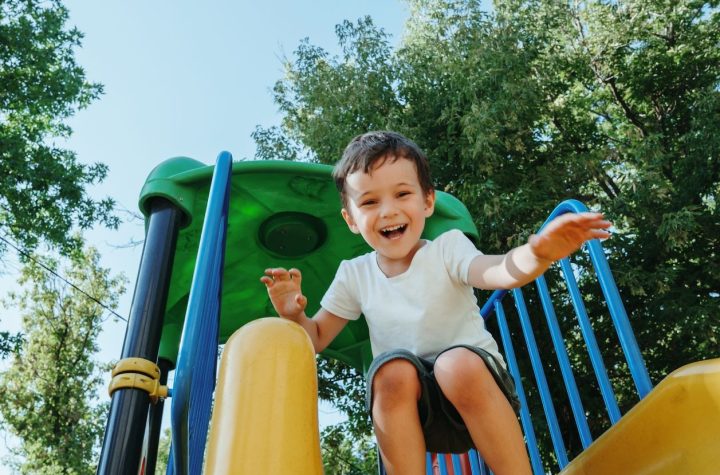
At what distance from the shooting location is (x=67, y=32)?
33.0 ft

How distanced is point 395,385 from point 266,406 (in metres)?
0.59

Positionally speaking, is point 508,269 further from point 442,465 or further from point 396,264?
point 442,465

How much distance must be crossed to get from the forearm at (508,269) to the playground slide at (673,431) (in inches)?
12.5

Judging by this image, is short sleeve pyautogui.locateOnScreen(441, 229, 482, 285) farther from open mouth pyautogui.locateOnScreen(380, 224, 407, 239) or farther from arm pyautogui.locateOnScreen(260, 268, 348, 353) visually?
arm pyautogui.locateOnScreen(260, 268, 348, 353)

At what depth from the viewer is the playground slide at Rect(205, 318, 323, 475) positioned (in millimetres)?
622

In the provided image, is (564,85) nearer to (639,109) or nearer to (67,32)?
(639,109)

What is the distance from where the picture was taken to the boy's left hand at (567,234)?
3.63 ft

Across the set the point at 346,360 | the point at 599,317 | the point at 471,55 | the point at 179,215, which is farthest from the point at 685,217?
the point at 179,215

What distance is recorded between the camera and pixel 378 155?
5.02 ft

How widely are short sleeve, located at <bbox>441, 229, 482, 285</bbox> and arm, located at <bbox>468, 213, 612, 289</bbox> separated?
6 cm

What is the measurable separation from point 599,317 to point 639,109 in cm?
418

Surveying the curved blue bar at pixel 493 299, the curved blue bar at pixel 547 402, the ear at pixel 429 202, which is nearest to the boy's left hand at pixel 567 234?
the ear at pixel 429 202

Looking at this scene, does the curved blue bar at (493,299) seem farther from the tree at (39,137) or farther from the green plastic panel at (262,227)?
the tree at (39,137)

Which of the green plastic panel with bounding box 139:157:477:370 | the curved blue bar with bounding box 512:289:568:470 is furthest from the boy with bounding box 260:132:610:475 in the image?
the curved blue bar with bounding box 512:289:568:470
